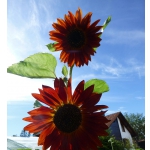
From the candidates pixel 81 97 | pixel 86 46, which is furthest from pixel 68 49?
pixel 81 97

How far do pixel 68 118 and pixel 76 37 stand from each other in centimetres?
15

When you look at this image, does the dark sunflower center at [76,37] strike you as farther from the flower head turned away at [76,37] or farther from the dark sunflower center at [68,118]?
the dark sunflower center at [68,118]

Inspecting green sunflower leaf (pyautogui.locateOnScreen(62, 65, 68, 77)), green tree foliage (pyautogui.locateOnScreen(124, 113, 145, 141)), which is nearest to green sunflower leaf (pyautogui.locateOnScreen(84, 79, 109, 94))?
green sunflower leaf (pyautogui.locateOnScreen(62, 65, 68, 77))

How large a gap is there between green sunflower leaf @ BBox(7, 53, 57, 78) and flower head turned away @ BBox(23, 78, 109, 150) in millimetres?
41

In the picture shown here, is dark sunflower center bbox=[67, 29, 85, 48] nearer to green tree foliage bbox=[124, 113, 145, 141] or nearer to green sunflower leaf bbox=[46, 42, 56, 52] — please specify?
green sunflower leaf bbox=[46, 42, 56, 52]

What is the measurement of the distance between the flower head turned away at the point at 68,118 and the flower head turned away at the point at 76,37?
0.08m

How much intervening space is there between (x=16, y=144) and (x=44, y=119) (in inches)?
2.3

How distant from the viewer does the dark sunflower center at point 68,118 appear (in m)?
0.25

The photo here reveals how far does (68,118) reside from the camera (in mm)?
249

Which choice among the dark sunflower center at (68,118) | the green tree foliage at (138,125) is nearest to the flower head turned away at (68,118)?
the dark sunflower center at (68,118)

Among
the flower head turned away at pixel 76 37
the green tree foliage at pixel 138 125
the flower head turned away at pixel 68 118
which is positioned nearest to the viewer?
the flower head turned away at pixel 68 118

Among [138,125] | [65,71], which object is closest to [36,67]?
[65,71]

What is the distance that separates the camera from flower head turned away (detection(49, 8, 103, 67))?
0.33 m
